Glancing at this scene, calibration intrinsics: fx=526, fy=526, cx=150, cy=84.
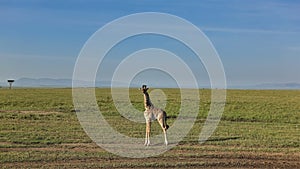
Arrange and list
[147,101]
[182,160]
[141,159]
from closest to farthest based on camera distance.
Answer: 1. [182,160]
2. [141,159]
3. [147,101]

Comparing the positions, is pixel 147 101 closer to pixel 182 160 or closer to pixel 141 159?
pixel 141 159

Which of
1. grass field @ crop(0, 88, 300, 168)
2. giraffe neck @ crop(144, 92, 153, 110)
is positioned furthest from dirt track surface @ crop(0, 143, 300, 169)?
giraffe neck @ crop(144, 92, 153, 110)

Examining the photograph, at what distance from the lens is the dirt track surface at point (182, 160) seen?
16.3 metres

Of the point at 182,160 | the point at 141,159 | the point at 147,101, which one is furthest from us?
the point at 147,101

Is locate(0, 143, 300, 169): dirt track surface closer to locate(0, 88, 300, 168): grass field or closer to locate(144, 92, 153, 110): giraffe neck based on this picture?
locate(0, 88, 300, 168): grass field

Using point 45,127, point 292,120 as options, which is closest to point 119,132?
point 45,127

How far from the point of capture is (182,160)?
1734 centimetres

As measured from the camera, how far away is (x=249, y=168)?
16.6 meters

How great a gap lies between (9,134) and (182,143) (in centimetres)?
819

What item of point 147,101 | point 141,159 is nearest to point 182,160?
point 141,159

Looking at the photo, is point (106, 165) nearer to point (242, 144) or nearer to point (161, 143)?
point (161, 143)

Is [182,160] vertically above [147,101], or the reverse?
[147,101]

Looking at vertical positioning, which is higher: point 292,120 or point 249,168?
point 292,120

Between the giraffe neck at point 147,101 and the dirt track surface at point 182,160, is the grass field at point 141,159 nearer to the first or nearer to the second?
the dirt track surface at point 182,160
